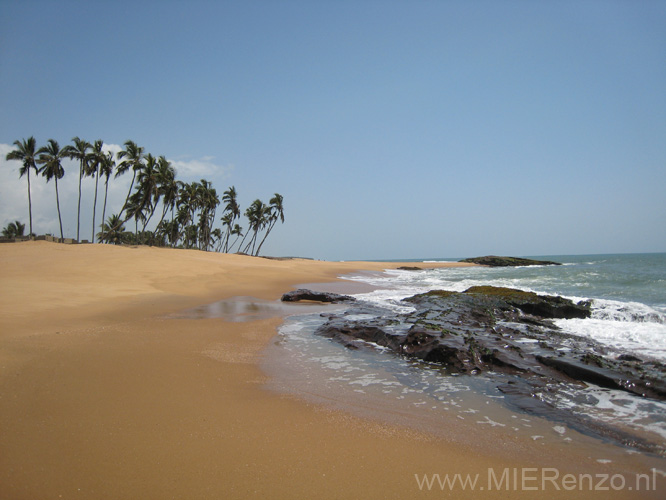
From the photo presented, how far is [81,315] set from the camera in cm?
877

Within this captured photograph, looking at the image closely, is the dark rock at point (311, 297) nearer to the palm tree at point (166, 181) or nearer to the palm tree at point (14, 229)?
the palm tree at point (166, 181)

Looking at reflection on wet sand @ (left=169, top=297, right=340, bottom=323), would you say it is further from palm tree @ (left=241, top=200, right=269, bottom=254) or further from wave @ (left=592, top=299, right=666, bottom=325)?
palm tree @ (left=241, top=200, right=269, bottom=254)

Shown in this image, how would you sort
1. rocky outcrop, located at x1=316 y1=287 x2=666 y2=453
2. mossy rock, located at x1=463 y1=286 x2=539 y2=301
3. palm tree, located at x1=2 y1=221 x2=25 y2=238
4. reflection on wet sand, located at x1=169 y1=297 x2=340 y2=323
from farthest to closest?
palm tree, located at x1=2 y1=221 x2=25 y2=238 < mossy rock, located at x1=463 y1=286 x2=539 y2=301 < reflection on wet sand, located at x1=169 y1=297 x2=340 y2=323 < rocky outcrop, located at x1=316 y1=287 x2=666 y2=453

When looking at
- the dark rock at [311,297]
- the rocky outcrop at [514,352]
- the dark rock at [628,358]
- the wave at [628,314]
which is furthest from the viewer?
the dark rock at [311,297]

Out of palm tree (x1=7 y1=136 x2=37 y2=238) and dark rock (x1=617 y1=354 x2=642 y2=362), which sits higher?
palm tree (x1=7 y1=136 x2=37 y2=238)

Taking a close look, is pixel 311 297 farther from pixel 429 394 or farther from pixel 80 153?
pixel 80 153

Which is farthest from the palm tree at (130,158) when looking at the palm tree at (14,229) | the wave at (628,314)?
the wave at (628,314)

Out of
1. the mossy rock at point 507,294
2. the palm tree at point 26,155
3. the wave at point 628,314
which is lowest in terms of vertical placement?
the wave at point 628,314

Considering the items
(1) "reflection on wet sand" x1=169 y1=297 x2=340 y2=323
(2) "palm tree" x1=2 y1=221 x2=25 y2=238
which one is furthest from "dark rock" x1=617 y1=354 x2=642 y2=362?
(2) "palm tree" x1=2 y1=221 x2=25 y2=238

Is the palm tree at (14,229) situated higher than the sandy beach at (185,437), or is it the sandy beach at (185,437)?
the palm tree at (14,229)

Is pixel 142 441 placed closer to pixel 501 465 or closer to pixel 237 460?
pixel 237 460

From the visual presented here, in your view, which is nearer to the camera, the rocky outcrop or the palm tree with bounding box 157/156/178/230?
the rocky outcrop

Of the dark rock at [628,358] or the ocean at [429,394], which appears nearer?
the ocean at [429,394]

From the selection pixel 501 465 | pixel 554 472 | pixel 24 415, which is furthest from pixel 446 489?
pixel 24 415
